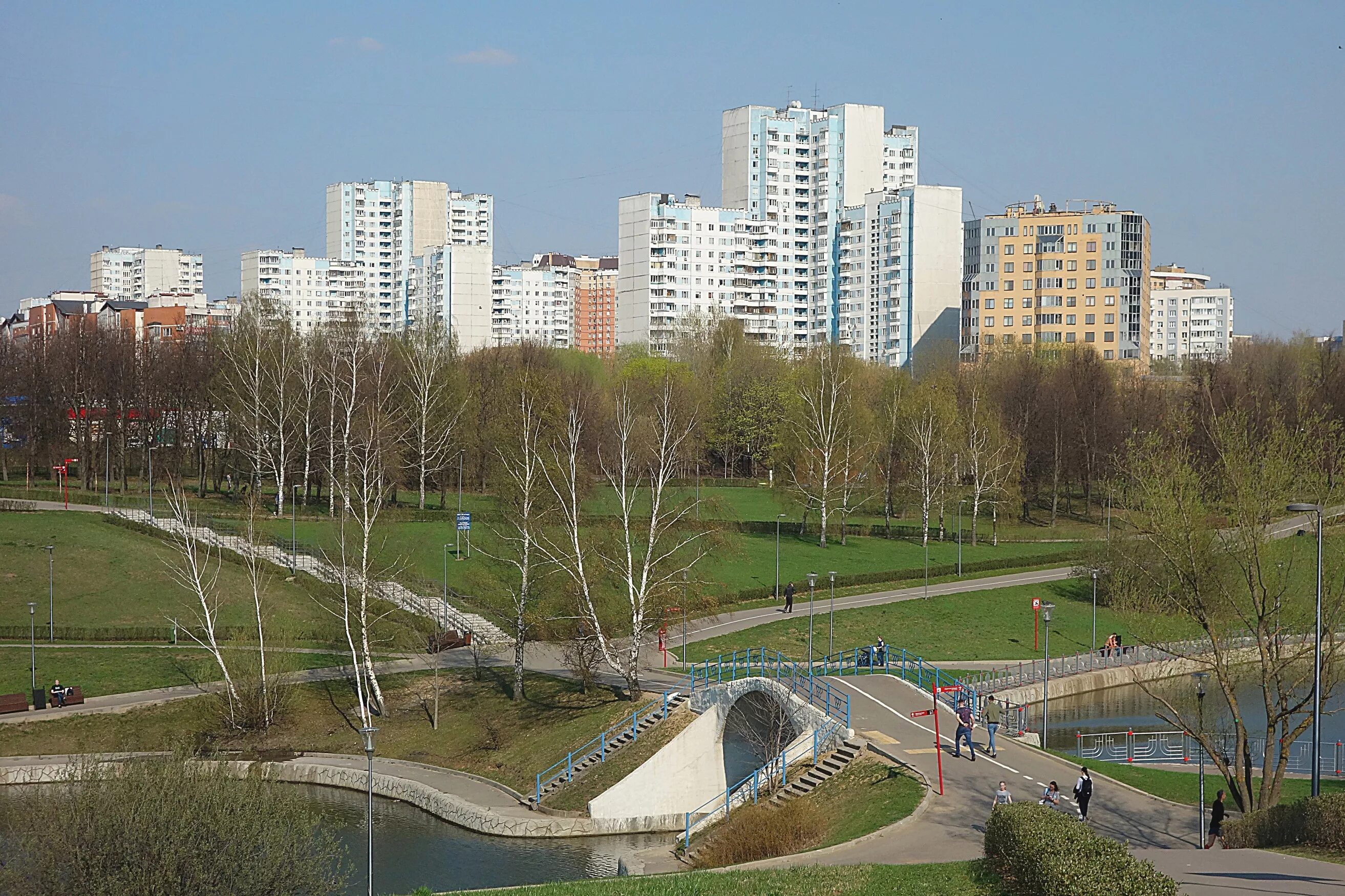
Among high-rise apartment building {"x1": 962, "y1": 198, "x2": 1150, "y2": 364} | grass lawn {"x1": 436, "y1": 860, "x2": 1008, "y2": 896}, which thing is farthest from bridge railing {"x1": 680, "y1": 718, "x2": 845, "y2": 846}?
high-rise apartment building {"x1": 962, "y1": 198, "x2": 1150, "y2": 364}

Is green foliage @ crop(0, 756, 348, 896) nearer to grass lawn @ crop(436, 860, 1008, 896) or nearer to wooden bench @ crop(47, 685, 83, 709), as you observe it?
grass lawn @ crop(436, 860, 1008, 896)

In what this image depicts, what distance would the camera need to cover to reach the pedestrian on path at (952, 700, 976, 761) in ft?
102

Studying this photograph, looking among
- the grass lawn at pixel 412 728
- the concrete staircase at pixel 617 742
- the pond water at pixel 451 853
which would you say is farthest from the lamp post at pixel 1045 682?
the grass lawn at pixel 412 728

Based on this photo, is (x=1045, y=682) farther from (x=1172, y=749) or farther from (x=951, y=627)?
(x=951, y=627)

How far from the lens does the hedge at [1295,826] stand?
20.3m

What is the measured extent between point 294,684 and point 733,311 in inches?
4540

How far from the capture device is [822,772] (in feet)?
106

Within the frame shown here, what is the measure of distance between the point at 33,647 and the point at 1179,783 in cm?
3887

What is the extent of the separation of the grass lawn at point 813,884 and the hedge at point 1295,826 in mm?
5369

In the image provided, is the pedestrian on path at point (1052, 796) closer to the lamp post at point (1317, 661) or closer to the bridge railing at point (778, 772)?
the lamp post at point (1317, 661)

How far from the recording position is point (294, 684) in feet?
152

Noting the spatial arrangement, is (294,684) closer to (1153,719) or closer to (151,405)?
(1153,719)

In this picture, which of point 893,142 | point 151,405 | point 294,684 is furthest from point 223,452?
point 893,142

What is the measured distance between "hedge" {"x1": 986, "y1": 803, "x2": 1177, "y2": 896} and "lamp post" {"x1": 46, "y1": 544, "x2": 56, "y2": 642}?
4140cm
